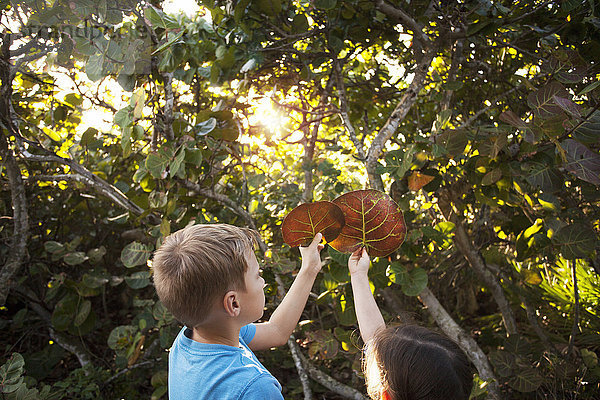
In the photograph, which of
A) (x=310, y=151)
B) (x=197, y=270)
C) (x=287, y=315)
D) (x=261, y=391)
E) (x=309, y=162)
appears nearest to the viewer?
(x=261, y=391)

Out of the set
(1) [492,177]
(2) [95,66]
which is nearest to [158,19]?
(2) [95,66]

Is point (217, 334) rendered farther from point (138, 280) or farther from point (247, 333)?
point (138, 280)

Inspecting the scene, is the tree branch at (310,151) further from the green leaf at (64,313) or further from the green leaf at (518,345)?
the green leaf at (64,313)

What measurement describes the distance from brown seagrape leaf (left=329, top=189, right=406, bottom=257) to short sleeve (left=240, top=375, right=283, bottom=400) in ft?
1.53

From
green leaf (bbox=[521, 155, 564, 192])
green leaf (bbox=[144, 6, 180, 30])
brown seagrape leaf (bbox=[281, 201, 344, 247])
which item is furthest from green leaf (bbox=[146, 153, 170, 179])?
green leaf (bbox=[521, 155, 564, 192])

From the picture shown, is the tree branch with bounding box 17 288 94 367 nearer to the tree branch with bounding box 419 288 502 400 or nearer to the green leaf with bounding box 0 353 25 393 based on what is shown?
the green leaf with bounding box 0 353 25 393

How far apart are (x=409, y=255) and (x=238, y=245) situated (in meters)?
0.90

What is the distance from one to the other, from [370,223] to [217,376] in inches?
22.8

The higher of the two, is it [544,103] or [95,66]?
[95,66]

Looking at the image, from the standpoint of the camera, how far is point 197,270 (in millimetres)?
1049

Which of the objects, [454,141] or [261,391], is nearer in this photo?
[261,391]

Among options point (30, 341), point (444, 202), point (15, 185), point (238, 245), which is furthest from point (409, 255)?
point (30, 341)

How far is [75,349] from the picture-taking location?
2.62 metres

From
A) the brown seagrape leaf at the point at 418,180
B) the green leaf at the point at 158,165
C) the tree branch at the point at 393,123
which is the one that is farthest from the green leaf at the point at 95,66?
the brown seagrape leaf at the point at 418,180
